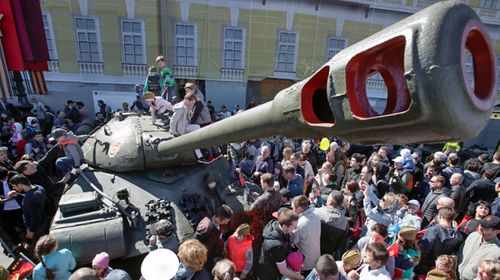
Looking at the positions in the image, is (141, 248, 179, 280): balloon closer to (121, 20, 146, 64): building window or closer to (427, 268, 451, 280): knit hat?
(427, 268, 451, 280): knit hat

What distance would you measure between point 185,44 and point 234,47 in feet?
8.34

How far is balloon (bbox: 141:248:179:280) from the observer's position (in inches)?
108

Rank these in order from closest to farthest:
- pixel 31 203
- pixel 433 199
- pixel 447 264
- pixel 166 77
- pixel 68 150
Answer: pixel 447 264 → pixel 31 203 → pixel 68 150 → pixel 433 199 → pixel 166 77

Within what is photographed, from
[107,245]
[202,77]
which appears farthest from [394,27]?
[202,77]

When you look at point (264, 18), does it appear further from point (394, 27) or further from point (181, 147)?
point (394, 27)

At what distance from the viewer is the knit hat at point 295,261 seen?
12.1 feet

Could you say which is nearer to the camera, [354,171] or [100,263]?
[100,263]

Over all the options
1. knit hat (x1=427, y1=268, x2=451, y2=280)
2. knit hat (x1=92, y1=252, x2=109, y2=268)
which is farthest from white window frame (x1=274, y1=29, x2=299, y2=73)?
knit hat (x1=92, y1=252, x2=109, y2=268)

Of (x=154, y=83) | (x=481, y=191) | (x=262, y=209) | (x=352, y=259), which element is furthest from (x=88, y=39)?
(x=481, y=191)

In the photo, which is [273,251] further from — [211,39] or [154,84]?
[211,39]

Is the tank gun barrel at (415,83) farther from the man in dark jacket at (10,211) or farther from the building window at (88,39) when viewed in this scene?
the building window at (88,39)

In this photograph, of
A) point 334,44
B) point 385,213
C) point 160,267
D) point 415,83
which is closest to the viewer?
point 415,83

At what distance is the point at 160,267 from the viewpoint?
275 cm

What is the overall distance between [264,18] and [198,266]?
15453 millimetres
